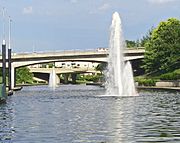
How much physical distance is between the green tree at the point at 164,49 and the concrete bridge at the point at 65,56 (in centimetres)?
662

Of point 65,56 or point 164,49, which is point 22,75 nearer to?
point 65,56

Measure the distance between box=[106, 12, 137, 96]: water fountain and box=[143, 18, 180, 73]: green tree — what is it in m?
40.1

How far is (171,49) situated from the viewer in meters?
110

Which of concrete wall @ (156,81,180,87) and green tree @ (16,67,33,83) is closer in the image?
concrete wall @ (156,81,180,87)

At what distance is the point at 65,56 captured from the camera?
12750cm

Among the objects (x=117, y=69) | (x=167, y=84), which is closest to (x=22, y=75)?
(x=167, y=84)

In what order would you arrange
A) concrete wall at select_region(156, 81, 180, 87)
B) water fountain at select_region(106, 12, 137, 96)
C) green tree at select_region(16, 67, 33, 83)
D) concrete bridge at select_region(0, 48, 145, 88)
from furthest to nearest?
green tree at select_region(16, 67, 33, 83) < concrete bridge at select_region(0, 48, 145, 88) < concrete wall at select_region(156, 81, 180, 87) < water fountain at select_region(106, 12, 137, 96)

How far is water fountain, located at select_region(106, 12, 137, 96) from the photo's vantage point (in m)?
66.6

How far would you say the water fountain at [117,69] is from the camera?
66562 mm

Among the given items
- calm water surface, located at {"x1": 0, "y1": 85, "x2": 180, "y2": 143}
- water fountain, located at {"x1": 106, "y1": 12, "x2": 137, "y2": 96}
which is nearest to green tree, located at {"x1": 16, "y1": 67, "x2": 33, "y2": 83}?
water fountain, located at {"x1": 106, "y1": 12, "x2": 137, "y2": 96}

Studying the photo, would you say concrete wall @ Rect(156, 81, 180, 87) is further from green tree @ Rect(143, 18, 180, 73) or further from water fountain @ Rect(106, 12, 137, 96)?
water fountain @ Rect(106, 12, 137, 96)

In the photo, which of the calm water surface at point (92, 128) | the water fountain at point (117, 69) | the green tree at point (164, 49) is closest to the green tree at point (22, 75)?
the green tree at point (164, 49)

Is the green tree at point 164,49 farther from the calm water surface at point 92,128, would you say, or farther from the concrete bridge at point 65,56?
the calm water surface at point 92,128

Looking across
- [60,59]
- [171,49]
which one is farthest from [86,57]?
[171,49]
